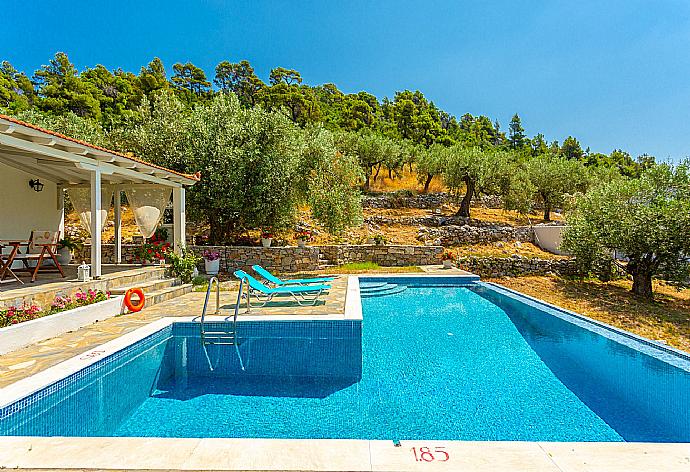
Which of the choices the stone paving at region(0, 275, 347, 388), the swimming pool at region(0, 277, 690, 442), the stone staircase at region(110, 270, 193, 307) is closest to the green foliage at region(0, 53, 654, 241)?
the stone staircase at region(110, 270, 193, 307)

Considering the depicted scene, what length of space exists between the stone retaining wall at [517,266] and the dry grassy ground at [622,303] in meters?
0.50

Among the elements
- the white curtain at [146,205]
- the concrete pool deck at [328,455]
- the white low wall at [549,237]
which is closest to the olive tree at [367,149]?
the white low wall at [549,237]

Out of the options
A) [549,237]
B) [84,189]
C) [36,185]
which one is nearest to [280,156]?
[84,189]

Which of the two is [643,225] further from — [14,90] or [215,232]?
[14,90]

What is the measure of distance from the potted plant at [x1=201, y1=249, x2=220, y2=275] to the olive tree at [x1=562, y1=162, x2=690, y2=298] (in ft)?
36.3

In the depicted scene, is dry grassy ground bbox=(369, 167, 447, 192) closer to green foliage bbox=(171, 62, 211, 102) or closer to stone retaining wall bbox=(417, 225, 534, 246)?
stone retaining wall bbox=(417, 225, 534, 246)

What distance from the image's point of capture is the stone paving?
165 inches

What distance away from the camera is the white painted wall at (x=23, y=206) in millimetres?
9000

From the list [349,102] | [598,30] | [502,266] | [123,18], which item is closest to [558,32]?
[598,30]

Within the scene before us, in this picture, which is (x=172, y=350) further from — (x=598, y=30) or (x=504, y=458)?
(x=598, y=30)

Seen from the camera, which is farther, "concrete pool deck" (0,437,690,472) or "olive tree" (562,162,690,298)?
"olive tree" (562,162,690,298)

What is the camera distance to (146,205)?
396 inches

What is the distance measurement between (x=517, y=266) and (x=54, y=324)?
1341cm

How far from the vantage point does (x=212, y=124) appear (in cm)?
1423
